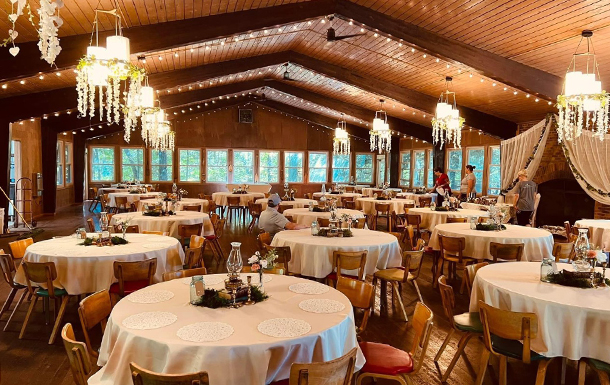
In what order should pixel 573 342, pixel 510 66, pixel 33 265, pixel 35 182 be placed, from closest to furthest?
pixel 573 342 → pixel 33 265 → pixel 510 66 → pixel 35 182

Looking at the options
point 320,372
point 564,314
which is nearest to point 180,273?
point 320,372

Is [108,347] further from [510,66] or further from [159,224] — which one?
[510,66]

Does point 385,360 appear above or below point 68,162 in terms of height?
below

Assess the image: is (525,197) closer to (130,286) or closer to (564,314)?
(564,314)

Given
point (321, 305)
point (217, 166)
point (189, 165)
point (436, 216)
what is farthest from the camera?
point (217, 166)

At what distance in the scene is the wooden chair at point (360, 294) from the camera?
3.37 meters

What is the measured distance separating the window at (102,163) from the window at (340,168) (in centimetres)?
919

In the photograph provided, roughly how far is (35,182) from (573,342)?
13802 mm

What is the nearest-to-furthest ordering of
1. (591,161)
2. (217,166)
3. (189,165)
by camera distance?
(591,161) < (189,165) < (217,166)

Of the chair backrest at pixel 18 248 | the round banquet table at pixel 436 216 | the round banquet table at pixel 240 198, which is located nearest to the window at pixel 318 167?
the round banquet table at pixel 240 198

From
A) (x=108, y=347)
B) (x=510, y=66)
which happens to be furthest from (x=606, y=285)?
(x=510, y=66)

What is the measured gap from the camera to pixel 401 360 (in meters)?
2.97

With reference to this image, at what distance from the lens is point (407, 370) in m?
2.88

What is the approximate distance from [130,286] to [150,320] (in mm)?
2046
